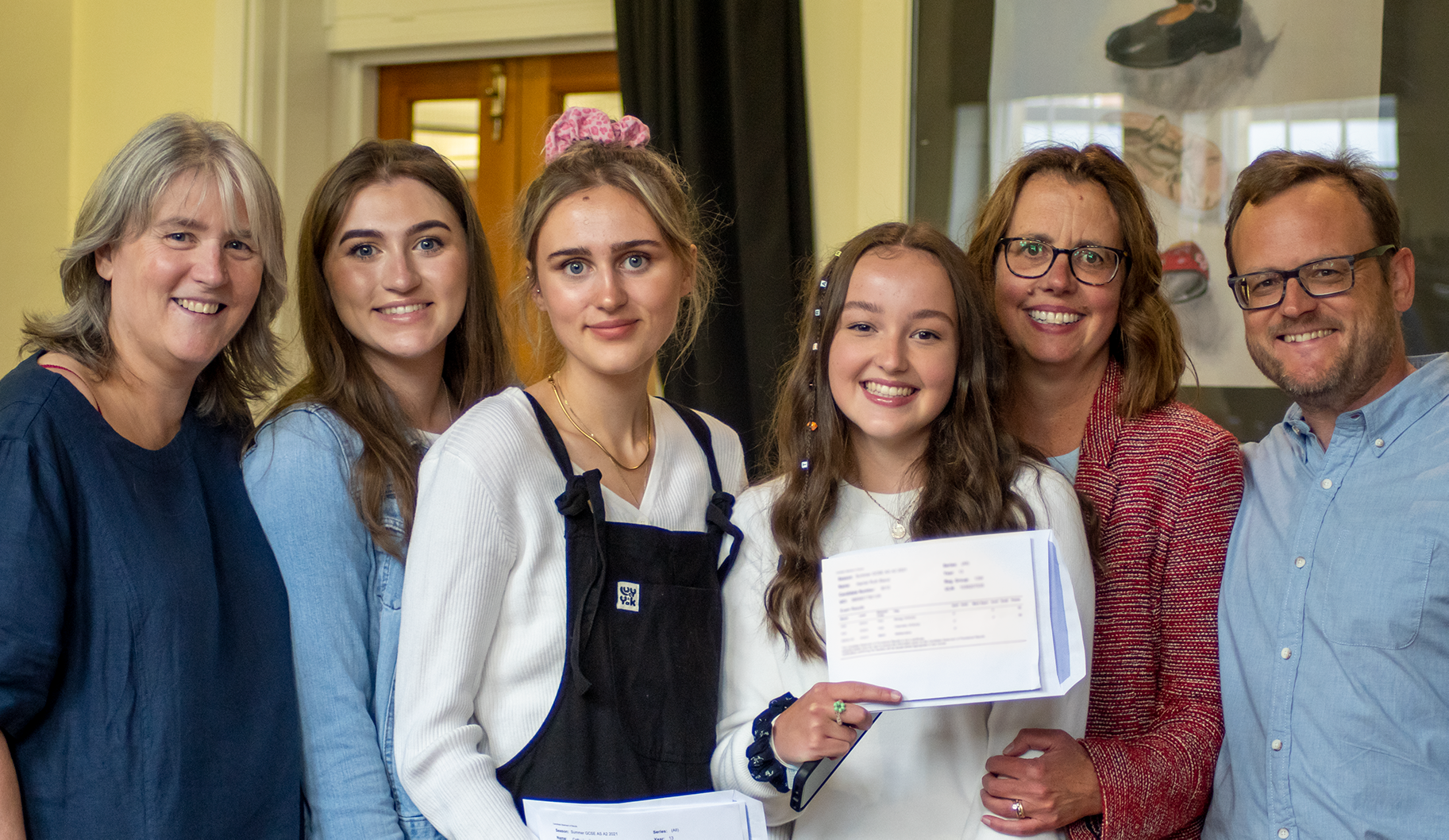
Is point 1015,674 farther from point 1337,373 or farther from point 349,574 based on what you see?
point 349,574

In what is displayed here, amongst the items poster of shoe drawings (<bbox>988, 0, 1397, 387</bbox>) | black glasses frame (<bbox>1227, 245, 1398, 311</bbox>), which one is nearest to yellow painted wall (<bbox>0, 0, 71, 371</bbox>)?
poster of shoe drawings (<bbox>988, 0, 1397, 387</bbox>)

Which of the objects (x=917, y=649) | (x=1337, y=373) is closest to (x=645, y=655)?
(x=917, y=649)

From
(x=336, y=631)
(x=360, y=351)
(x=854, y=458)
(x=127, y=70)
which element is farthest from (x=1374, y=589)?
(x=127, y=70)

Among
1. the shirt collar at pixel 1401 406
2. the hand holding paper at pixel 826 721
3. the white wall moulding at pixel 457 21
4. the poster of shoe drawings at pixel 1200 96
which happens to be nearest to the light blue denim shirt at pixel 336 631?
the hand holding paper at pixel 826 721

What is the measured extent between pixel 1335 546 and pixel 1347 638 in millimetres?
131

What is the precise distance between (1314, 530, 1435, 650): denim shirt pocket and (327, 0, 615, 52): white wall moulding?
2627mm

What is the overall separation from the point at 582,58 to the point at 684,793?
2.65 meters

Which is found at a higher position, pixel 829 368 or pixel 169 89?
pixel 169 89

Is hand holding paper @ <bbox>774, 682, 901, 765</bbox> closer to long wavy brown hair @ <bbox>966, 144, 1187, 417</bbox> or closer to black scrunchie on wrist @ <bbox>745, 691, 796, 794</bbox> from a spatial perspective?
black scrunchie on wrist @ <bbox>745, 691, 796, 794</bbox>

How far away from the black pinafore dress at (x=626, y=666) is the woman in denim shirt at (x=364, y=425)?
10.3 inches

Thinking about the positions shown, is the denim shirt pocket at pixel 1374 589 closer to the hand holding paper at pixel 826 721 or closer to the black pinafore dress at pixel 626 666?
the hand holding paper at pixel 826 721

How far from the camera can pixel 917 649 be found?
1377 millimetres

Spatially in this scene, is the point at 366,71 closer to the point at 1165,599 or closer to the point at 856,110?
the point at 856,110

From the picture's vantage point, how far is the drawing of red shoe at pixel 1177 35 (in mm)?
2877
